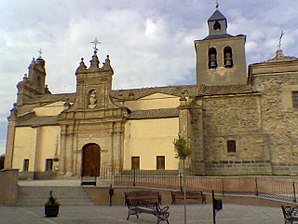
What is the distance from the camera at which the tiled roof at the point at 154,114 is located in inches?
1024

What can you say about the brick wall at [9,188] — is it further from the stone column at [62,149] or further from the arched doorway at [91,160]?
the arched doorway at [91,160]

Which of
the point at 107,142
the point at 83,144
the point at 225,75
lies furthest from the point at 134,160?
the point at 225,75

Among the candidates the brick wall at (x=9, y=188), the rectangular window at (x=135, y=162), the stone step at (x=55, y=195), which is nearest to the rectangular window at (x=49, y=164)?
the rectangular window at (x=135, y=162)

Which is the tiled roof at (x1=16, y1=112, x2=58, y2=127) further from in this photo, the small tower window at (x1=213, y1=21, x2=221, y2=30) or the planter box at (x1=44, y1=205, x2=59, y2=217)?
the small tower window at (x1=213, y1=21, x2=221, y2=30)

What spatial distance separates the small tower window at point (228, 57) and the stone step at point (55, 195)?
24.4 m

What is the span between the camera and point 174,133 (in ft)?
82.9

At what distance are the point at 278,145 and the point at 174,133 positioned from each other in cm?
815

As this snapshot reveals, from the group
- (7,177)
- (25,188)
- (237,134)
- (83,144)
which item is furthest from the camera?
(83,144)

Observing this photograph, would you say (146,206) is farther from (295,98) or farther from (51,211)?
(295,98)

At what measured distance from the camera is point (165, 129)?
2561cm

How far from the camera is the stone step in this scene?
15.4m

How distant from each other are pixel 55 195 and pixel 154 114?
12.6 m

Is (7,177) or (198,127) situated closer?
(7,177)

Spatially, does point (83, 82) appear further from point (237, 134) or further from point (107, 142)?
point (237, 134)
